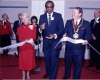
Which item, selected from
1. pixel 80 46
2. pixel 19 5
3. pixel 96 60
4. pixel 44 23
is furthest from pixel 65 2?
pixel 80 46

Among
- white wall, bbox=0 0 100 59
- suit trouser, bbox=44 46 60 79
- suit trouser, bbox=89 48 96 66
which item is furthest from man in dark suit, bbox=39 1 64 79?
white wall, bbox=0 0 100 59

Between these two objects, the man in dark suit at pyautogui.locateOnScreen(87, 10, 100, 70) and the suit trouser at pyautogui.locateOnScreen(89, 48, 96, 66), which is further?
the suit trouser at pyautogui.locateOnScreen(89, 48, 96, 66)

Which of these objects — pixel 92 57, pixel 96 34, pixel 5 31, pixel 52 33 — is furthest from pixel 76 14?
pixel 5 31

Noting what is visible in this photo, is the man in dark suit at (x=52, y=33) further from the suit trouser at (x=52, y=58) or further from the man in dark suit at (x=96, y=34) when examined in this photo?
the man in dark suit at (x=96, y=34)

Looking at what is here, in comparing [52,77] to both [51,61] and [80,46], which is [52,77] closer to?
[51,61]

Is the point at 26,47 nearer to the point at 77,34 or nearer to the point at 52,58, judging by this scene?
the point at 52,58

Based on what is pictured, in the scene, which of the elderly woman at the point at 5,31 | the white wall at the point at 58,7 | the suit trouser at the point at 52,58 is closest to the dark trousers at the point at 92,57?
the white wall at the point at 58,7

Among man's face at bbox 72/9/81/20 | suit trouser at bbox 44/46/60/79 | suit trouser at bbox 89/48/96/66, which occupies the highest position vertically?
man's face at bbox 72/9/81/20

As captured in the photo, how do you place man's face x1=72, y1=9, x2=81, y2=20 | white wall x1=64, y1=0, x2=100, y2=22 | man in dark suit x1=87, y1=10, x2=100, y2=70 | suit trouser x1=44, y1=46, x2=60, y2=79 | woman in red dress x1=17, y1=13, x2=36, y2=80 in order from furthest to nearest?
1. white wall x1=64, y1=0, x2=100, y2=22
2. man in dark suit x1=87, y1=10, x2=100, y2=70
3. suit trouser x1=44, y1=46, x2=60, y2=79
4. woman in red dress x1=17, y1=13, x2=36, y2=80
5. man's face x1=72, y1=9, x2=81, y2=20

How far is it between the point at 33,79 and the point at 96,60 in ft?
7.71

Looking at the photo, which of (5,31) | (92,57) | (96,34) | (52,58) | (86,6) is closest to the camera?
(52,58)

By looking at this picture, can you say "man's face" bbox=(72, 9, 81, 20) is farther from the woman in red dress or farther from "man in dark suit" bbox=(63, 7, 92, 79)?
the woman in red dress

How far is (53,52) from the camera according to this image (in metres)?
3.68

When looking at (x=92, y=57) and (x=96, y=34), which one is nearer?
(x=96, y=34)
